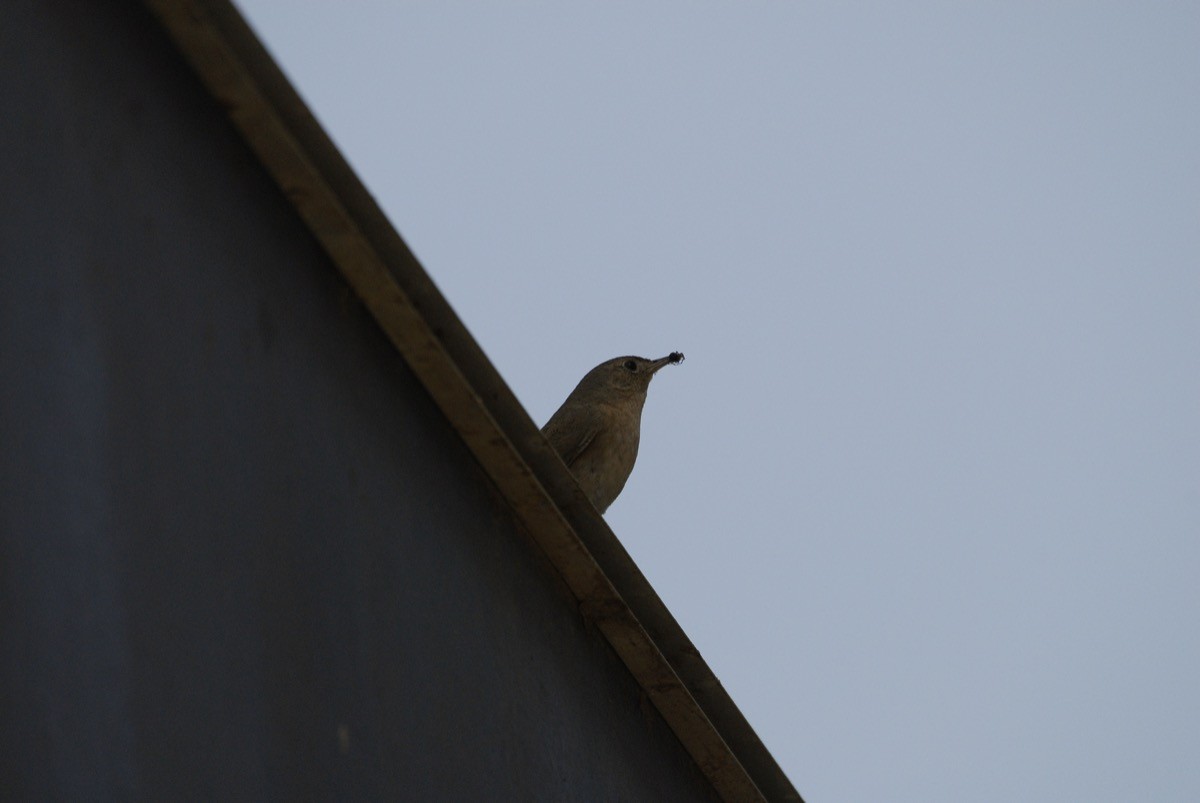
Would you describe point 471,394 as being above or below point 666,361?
below

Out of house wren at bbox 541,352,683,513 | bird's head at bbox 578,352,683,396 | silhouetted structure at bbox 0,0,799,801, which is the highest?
bird's head at bbox 578,352,683,396

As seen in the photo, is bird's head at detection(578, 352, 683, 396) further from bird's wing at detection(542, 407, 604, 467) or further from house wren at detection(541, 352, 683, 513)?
bird's wing at detection(542, 407, 604, 467)

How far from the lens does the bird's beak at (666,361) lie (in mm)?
10594

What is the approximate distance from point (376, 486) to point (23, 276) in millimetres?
1284

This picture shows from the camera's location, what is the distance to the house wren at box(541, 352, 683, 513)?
372 inches

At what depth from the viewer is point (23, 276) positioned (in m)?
3.23

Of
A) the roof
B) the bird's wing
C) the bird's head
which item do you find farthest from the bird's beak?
the roof

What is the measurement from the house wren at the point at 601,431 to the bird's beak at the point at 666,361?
0.27 m

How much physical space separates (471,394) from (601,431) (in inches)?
198

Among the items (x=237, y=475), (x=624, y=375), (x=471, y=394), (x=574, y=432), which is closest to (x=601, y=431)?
(x=574, y=432)

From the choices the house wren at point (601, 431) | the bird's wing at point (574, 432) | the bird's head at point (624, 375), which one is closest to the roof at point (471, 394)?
the house wren at point (601, 431)

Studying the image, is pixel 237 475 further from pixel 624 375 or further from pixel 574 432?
pixel 624 375

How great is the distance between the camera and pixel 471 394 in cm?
455

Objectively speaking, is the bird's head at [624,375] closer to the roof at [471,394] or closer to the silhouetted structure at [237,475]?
the roof at [471,394]
